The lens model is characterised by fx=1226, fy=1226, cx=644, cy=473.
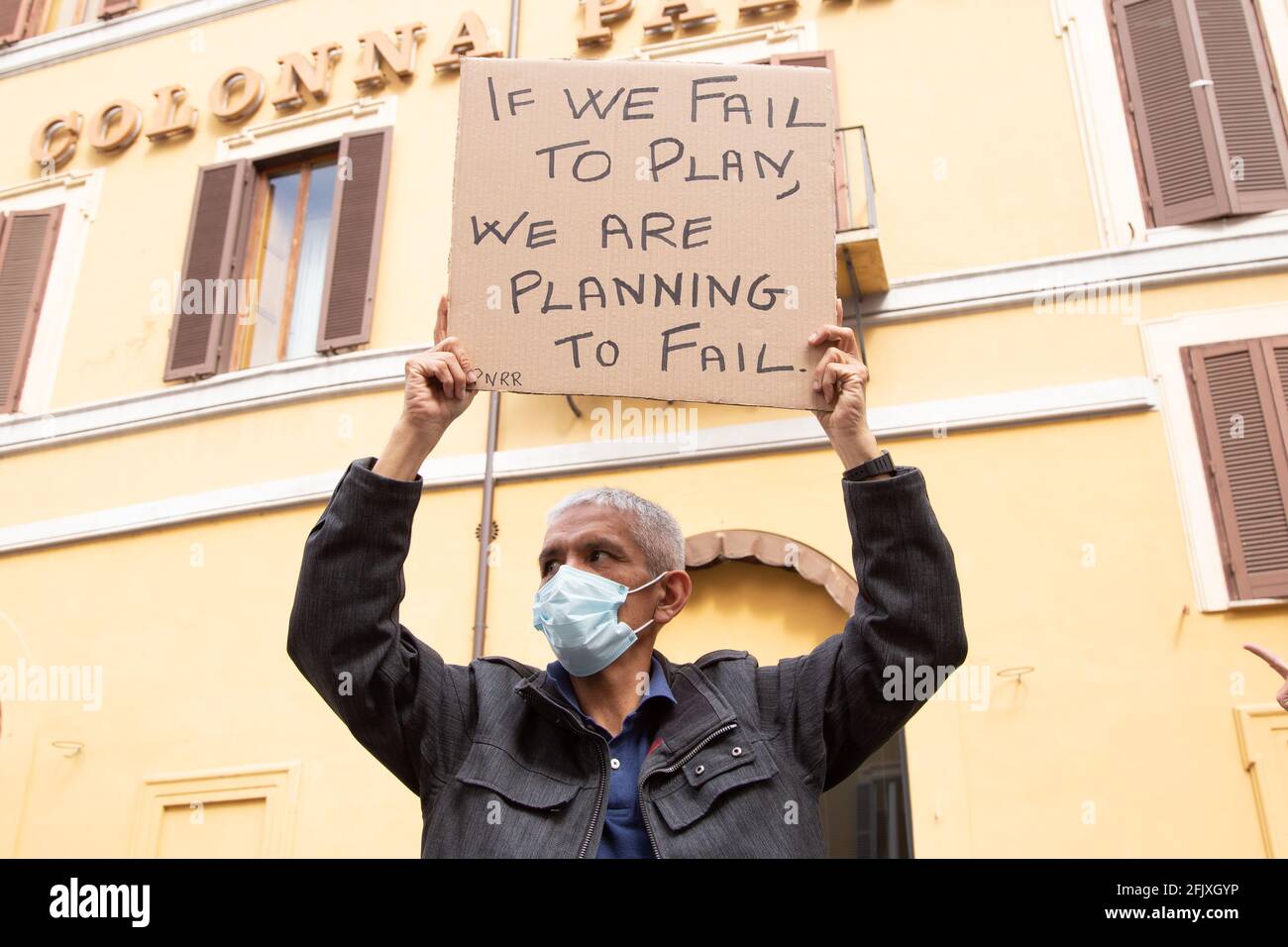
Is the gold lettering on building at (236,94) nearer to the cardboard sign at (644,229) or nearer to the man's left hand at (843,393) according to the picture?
the cardboard sign at (644,229)

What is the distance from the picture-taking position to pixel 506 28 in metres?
9.36

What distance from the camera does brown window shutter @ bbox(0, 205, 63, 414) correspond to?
927 centimetres

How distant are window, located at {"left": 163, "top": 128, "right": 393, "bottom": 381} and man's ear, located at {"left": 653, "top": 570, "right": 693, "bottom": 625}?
6.23m

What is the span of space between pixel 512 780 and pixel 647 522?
2.34 ft

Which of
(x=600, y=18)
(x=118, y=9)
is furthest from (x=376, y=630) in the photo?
(x=118, y=9)

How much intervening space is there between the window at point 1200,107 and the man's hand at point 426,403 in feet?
20.2

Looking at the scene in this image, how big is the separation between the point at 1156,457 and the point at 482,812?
5657mm

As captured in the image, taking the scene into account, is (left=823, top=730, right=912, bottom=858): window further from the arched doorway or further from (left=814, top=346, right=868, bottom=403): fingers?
(left=814, top=346, right=868, bottom=403): fingers

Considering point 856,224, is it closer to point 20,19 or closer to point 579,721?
point 579,721

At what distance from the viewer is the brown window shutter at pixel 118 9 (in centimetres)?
1056

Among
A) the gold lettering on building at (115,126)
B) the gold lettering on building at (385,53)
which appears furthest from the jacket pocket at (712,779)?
the gold lettering on building at (115,126)

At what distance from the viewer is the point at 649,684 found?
2.37 meters

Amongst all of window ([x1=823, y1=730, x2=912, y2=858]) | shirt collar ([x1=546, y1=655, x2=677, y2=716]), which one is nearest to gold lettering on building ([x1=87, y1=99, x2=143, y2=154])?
window ([x1=823, y1=730, x2=912, y2=858])

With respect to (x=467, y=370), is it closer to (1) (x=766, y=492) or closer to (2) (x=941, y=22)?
(1) (x=766, y=492)
